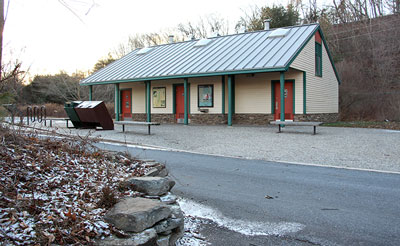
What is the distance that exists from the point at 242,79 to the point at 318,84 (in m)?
4.65

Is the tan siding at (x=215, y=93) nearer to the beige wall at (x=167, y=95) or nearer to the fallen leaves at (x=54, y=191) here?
the beige wall at (x=167, y=95)

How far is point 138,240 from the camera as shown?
10.2 ft

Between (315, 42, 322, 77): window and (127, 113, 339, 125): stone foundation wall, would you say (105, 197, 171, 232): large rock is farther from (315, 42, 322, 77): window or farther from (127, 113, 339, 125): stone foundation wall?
(315, 42, 322, 77): window

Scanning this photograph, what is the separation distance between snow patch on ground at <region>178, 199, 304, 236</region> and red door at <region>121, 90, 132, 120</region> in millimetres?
21286

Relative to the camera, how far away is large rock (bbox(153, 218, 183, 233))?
346 cm

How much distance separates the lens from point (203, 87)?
21.1 metres

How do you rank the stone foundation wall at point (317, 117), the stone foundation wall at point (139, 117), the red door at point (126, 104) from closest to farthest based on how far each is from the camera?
the stone foundation wall at point (317, 117)
the stone foundation wall at point (139, 117)
the red door at point (126, 104)

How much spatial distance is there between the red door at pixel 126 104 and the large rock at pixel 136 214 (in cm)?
2239

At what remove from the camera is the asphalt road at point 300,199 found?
13.2ft

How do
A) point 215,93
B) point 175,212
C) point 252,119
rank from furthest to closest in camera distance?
point 215,93
point 252,119
point 175,212

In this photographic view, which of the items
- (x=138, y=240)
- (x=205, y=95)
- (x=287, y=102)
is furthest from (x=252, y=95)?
(x=138, y=240)

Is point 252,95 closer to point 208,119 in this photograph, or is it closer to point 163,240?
point 208,119

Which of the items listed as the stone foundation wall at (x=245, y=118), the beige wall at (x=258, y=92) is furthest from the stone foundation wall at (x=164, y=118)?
the beige wall at (x=258, y=92)

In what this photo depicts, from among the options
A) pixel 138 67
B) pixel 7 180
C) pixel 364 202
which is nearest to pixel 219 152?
pixel 364 202
